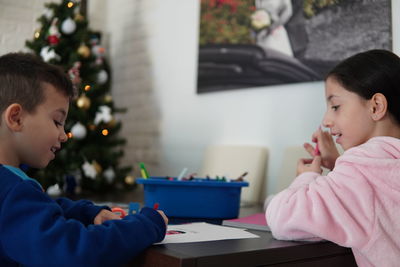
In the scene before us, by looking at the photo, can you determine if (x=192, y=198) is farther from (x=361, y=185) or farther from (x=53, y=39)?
(x=53, y=39)

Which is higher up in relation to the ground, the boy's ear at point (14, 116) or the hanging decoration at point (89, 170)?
the boy's ear at point (14, 116)

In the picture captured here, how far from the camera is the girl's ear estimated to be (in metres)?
1.12

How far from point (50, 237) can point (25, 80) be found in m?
0.35

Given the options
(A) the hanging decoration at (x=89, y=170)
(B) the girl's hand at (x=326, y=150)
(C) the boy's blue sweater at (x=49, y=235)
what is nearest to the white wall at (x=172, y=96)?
(A) the hanging decoration at (x=89, y=170)

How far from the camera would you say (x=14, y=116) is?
968 mm

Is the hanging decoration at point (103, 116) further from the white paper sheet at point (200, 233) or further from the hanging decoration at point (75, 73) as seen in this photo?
the white paper sheet at point (200, 233)

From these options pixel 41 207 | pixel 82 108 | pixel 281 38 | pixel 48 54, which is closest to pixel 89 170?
pixel 82 108

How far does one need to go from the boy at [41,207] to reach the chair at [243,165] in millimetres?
984

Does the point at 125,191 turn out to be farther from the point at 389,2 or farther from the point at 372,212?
the point at 372,212

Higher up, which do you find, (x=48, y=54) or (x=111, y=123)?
(x=48, y=54)

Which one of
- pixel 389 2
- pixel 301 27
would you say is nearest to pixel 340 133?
pixel 389 2

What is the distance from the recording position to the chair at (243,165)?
6.59 feet

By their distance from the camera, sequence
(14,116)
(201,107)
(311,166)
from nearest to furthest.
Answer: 1. (14,116)
2. (311,166)
3. (201,107)

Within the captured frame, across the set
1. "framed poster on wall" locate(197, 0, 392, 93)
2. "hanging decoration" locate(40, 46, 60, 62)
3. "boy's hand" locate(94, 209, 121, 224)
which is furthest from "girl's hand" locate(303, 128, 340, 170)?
"hanging decoration" locate(40, 46, 60, 62)
